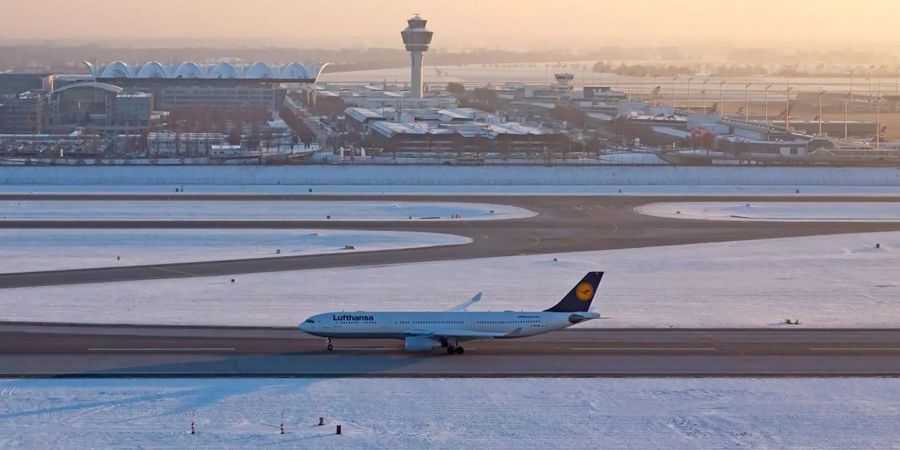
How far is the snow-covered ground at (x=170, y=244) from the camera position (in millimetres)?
48375

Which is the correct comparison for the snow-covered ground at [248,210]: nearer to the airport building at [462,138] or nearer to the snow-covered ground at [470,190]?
the snow-covered ground at [470,190]

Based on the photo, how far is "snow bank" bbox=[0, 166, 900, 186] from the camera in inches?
3059

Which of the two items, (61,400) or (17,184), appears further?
(17,184)

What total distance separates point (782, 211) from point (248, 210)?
32.2 m

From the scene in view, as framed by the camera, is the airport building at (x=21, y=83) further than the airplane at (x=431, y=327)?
Yes

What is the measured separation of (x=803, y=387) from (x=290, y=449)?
46.9 feet

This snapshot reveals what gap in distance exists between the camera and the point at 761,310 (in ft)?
130

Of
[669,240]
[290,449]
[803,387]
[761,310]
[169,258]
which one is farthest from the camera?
[669,240]

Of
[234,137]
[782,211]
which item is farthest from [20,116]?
[782,211]

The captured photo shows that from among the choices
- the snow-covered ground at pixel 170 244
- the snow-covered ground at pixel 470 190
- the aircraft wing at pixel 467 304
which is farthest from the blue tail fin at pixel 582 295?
the snow-covered ground at pixel 470 190

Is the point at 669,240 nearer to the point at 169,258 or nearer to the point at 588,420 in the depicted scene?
the point at 169,258

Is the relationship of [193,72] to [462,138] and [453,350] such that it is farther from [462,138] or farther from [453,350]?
[453,350]

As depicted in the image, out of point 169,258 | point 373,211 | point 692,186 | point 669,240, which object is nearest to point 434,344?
point 169,258

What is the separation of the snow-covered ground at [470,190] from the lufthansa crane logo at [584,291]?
38.7 m
